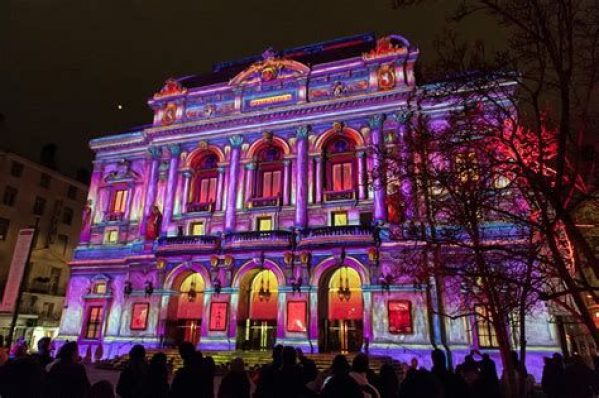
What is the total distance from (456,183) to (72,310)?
29.7 m

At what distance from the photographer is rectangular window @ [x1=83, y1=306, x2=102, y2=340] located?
99.5ft

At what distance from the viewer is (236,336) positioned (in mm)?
26719

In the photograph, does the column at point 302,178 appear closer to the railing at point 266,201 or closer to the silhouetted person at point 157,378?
the railing at point 266,201

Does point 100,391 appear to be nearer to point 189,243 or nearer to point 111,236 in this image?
point 189,243

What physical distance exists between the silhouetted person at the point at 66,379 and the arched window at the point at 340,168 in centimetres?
2260

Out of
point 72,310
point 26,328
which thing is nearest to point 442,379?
point 72,310

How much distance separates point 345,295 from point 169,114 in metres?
20.1

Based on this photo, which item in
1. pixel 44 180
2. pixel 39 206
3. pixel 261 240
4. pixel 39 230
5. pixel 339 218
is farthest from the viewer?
pixel 44 180

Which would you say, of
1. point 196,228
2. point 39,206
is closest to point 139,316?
point 196,228

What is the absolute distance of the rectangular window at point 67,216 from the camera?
147 feet

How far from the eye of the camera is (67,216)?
148 ft

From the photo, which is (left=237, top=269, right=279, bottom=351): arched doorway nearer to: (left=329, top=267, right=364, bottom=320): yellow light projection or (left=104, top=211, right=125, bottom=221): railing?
(left=329, top=267, right=364, bottom=320): yellow light projection

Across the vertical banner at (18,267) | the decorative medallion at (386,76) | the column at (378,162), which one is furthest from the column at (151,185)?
the decorative medallion at (386,76)

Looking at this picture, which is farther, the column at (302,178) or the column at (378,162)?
the column at (302,178)
